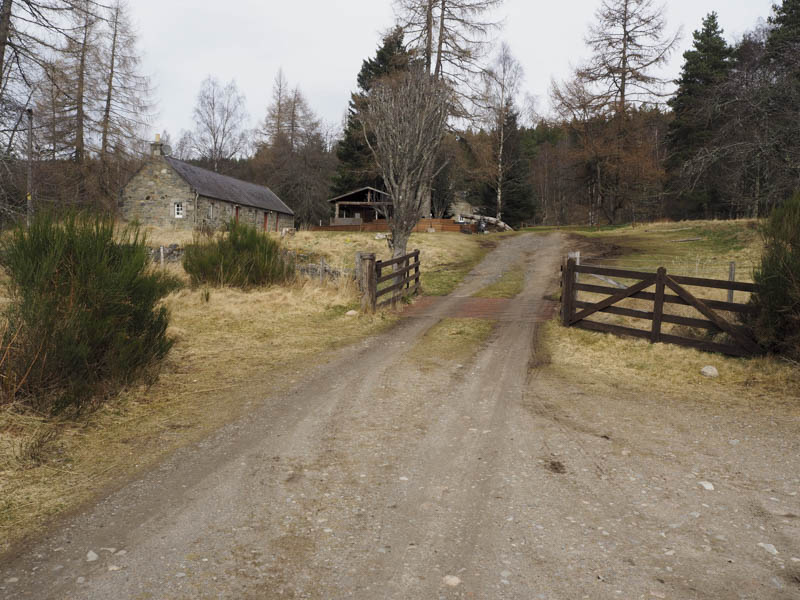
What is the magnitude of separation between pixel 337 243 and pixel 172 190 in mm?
14043

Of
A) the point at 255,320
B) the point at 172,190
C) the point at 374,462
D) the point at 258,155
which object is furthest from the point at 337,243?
the point at 258,155

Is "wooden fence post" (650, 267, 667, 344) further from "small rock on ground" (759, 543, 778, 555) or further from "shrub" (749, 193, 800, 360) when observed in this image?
"small rock on ground" (759, 543, 778, 555)

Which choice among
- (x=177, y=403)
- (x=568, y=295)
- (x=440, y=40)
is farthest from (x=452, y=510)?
(x=440, y=40)

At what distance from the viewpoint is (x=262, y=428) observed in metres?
5.00

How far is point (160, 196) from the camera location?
1312 inches

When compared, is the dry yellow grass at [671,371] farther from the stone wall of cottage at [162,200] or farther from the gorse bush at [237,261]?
the stone wall of cottage at [162,200]

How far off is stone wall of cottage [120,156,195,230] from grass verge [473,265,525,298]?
2240 centimetres

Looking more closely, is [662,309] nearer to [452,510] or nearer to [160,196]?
[452,510]

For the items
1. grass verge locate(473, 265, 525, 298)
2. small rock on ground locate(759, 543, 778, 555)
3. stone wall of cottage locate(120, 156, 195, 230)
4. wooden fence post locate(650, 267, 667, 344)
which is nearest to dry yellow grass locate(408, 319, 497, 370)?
wooden fence post locate(650, 267, 667, 344)

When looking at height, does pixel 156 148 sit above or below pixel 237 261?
above

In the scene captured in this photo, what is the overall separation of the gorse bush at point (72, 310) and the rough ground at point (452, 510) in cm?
161

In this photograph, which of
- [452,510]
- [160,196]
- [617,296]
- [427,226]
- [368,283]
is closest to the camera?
[452,510]

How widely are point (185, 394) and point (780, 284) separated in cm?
772

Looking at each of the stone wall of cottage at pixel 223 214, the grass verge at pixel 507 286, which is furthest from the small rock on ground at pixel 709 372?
the stone wall of cottage at pixel 223 214
